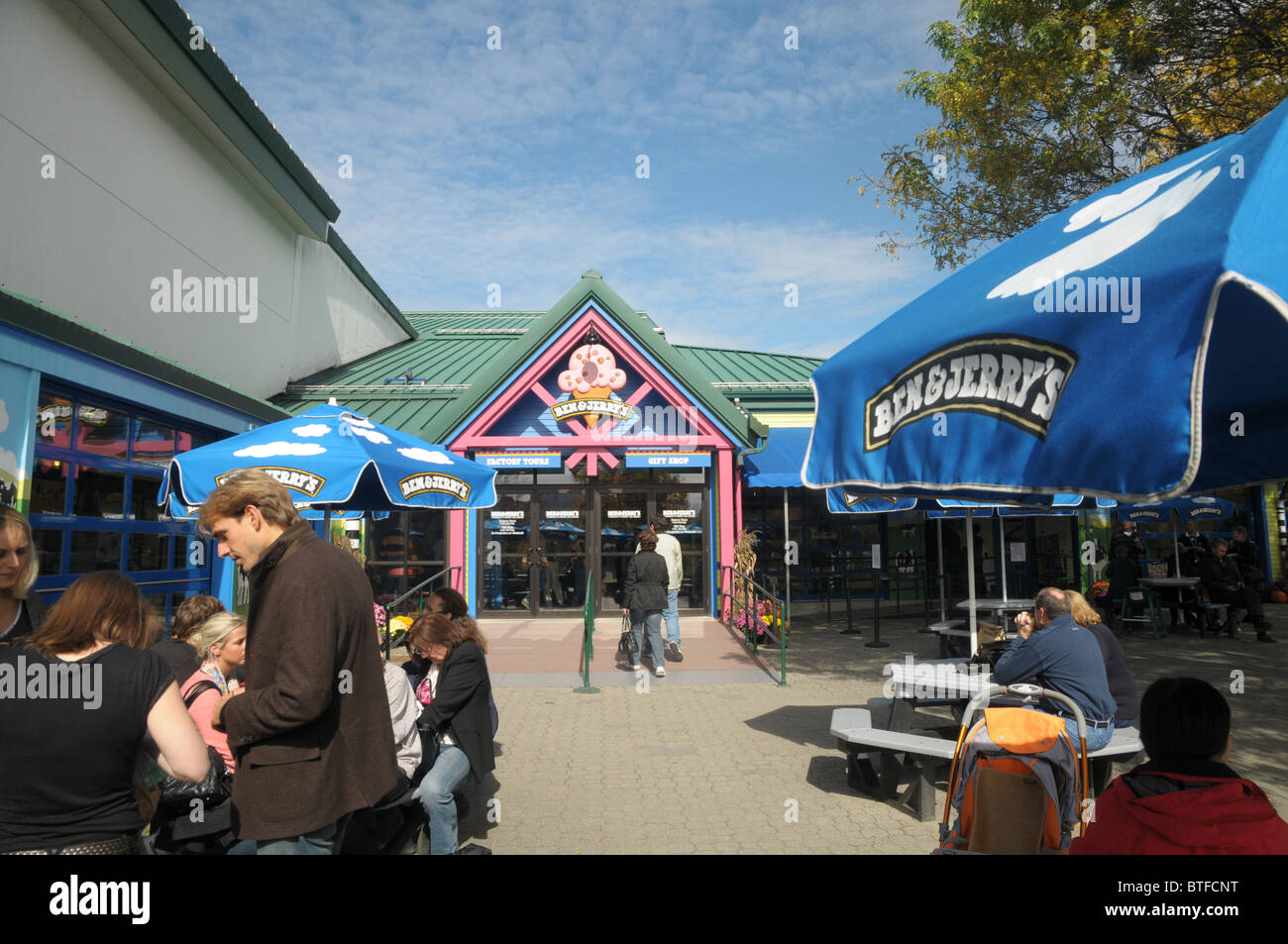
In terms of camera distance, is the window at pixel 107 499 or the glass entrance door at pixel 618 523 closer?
the window at pixel 107 499

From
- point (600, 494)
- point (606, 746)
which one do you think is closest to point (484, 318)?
point (600, 494)

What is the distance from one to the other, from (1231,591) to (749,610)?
8.23 m

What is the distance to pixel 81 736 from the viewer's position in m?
2.44

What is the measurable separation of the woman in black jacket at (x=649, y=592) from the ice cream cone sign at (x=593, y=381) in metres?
4.70

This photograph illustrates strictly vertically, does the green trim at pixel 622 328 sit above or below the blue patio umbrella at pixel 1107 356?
above

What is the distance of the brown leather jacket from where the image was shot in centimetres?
250

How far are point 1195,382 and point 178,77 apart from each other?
12998 mm

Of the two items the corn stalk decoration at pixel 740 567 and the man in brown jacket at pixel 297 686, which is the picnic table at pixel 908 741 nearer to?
the man in brown jacket at pixel 297 686

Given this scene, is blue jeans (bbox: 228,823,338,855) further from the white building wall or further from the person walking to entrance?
the person walking to entrance

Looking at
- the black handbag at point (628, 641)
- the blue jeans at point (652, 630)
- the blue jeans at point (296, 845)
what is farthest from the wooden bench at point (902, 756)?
the black handbag at point (628, 641)

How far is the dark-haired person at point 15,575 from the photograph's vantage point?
340cm

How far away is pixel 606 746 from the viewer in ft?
23.4

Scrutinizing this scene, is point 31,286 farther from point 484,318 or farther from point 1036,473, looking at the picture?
point 484,318
